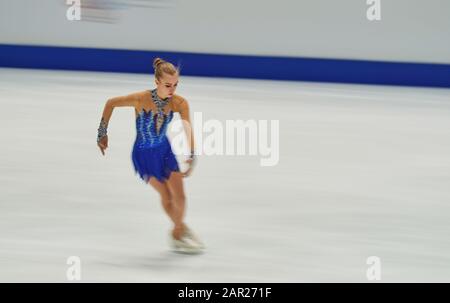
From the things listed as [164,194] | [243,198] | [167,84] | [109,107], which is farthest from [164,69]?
[243,198]

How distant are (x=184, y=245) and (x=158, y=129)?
70cm

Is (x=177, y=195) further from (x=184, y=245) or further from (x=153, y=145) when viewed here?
(x=184, y=245)

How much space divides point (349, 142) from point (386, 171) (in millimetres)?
1051

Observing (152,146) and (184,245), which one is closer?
(152,146)

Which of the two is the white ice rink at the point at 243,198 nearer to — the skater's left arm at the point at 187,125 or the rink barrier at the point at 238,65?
the skater's left arm at the point at 187,125

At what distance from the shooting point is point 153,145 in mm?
3221

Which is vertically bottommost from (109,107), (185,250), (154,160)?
(185,250)

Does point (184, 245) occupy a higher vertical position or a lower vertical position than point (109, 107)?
lower

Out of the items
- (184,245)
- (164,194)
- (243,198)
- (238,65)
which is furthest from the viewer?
(238,65)

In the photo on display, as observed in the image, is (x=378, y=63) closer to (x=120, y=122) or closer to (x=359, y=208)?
(x=120, y=122)

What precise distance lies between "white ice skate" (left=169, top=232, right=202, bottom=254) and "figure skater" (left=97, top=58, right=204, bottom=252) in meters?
0.34

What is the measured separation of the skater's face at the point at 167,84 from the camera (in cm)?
302

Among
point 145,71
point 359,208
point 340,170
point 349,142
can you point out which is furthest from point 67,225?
point 145,71

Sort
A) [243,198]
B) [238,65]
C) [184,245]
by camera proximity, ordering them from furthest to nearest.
A: [238,65]
[243,198]
[184,245]
